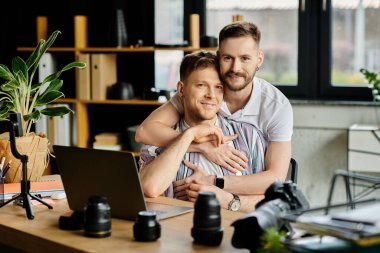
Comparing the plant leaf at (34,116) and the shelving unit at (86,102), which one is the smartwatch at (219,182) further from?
the shelving unit at (86,102)

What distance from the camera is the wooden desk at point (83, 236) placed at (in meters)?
1.97

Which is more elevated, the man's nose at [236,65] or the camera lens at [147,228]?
the man's nose at [236,65]

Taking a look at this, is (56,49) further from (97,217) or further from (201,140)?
(97,217)

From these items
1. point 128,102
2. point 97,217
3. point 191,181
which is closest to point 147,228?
point 97,217

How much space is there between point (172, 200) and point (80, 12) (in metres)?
3.31

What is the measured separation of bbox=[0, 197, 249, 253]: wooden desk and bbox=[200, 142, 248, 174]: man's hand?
0.58 m

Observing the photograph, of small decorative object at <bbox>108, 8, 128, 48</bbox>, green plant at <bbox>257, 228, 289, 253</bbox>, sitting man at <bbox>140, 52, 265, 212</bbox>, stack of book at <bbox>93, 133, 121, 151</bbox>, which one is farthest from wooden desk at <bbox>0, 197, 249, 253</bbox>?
small decorative object at <bbox>108, 8, 128, 48</bbox>

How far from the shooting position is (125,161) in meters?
2.18

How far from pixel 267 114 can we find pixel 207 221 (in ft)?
3.94

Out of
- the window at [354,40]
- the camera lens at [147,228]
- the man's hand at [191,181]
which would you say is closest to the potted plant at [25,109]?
the man's hand at [191,181]

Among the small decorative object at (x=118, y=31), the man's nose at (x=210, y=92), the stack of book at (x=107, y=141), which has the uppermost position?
the small decorative object at (x=118, y=31)

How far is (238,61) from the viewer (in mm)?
3043

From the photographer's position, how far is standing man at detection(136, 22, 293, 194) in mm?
2963

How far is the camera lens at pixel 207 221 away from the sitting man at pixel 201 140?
78cm
